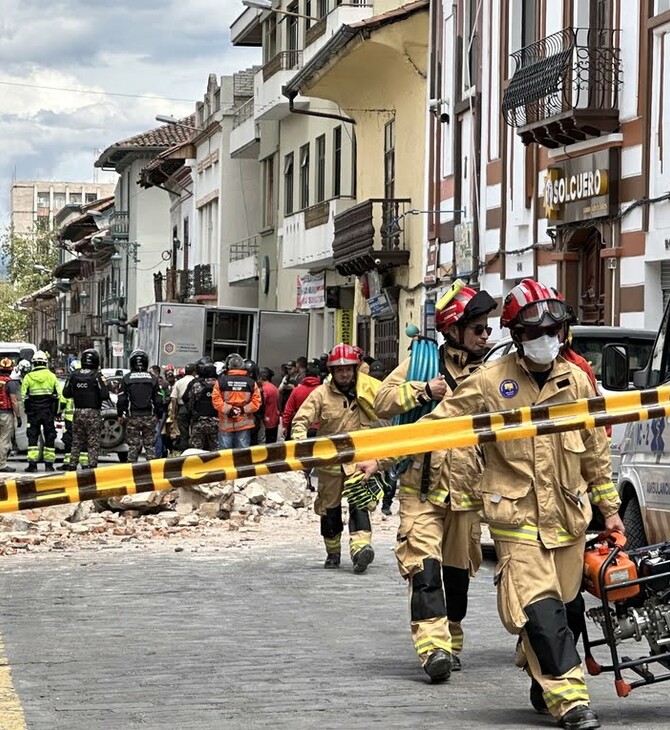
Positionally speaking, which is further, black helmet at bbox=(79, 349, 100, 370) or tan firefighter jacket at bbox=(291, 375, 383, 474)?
black helmet at bbox=(79, 349, 100, 370)

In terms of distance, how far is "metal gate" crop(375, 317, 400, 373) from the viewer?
34812 mm

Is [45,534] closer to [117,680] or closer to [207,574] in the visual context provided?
[207,574]

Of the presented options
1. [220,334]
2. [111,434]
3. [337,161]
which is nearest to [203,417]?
[111,434]

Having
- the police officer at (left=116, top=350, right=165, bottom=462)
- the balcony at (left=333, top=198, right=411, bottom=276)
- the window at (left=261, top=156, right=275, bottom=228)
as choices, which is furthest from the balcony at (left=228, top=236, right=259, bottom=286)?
the police officer at (left=116, top=350, right=165, bottom=462)

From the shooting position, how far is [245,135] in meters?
49.9

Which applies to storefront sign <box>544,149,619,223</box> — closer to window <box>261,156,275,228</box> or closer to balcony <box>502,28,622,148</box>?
balcony <box>502,28,622,148</box>

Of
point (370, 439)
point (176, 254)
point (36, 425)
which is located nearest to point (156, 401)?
point (36, 425)

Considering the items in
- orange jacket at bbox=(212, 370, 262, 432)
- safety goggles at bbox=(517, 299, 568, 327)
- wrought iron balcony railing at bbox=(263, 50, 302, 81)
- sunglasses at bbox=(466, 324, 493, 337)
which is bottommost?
orange jacket at bbox=(212, 370, 262, 432)

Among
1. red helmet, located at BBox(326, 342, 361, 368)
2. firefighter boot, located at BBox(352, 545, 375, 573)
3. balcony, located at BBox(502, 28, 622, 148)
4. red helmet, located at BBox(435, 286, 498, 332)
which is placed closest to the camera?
red helmet, located at BBox(435, 286, 498, 332)

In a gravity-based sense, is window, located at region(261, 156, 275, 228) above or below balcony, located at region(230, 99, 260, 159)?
below

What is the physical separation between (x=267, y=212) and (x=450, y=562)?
40.3m

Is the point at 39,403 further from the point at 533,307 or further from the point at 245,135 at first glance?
the point at 245,135

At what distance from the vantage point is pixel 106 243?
3327 inches

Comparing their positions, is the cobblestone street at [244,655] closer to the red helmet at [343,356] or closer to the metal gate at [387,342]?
the red helmet at [343,356]
